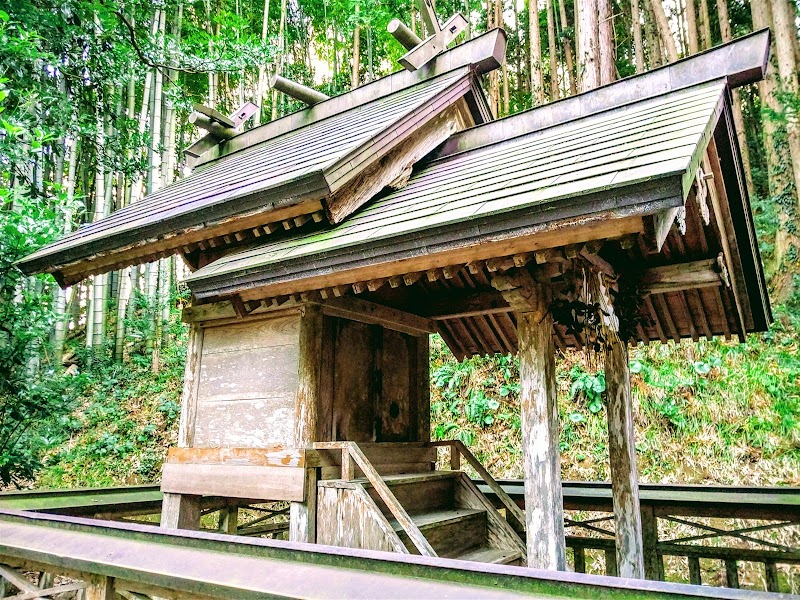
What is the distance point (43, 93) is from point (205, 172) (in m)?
2.63

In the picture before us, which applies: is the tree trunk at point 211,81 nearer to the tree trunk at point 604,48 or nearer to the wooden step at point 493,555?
the tree trunk at point 604,48

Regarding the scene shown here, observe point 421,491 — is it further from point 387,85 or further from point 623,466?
point 387,85

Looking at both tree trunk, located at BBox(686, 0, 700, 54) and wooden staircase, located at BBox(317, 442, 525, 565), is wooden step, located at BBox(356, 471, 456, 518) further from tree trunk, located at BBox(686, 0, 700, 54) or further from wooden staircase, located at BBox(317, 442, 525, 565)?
tree trunk, located at BBox(686, 0, 700, 54)

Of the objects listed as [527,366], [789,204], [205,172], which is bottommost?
[527,366]

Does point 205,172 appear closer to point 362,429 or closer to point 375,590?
point 362,429

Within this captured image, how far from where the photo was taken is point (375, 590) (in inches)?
61.1

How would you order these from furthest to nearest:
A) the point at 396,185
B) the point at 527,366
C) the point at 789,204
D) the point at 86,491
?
the point at 789,204 < the point at 86,491 < the point at 396,185 < the point at 527,366

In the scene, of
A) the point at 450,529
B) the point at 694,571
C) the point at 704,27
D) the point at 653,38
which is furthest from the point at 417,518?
the point at 653,38

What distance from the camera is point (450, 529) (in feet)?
12.6

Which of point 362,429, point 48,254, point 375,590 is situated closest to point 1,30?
point 48,254

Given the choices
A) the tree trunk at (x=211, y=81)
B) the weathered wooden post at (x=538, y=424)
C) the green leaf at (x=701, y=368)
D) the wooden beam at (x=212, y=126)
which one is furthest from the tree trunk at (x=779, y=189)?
the tree trunk at (x=211, y=81)

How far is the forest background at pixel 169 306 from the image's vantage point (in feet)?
18.4

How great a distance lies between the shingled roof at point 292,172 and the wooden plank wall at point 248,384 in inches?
32.3

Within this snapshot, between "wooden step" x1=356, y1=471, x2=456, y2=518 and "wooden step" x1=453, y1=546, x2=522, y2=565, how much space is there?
18.9 inches
